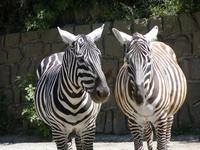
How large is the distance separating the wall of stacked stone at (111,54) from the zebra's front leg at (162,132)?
3604 millimetres

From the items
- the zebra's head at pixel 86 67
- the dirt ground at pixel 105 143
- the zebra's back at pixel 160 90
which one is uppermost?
the zebra's head at pixel 86 67

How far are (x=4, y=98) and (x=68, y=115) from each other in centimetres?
586

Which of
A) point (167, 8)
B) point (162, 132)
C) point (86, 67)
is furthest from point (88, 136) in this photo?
point (167, 8)

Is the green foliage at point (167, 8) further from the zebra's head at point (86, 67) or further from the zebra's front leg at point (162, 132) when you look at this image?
the zebra's head at point (86, 67)

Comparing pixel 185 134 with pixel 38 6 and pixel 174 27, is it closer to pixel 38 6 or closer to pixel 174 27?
pixel 174 27

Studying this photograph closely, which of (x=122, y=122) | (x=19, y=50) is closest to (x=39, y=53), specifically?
(x=19, y=50)

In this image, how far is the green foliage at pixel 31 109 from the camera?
1034 centimetres

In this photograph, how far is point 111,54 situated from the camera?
1076 centimetres

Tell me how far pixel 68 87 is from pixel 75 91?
0.09 metres

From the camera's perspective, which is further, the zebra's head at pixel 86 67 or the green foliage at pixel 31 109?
the green foliage at pixel 31 109

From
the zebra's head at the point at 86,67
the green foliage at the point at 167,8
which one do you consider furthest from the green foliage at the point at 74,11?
the zebra's head at the point at 86,67

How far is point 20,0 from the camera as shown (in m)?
12.1

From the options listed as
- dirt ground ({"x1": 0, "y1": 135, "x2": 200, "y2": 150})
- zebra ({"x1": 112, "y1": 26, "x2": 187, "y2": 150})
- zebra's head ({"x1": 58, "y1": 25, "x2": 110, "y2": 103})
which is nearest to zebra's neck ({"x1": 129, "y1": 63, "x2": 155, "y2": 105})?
zebra ({"x1": 112, "y1": 26, "x2": 187, "y2": 150})

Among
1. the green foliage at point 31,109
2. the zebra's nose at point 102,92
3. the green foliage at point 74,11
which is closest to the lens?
the zebra's nose at point 102,92
